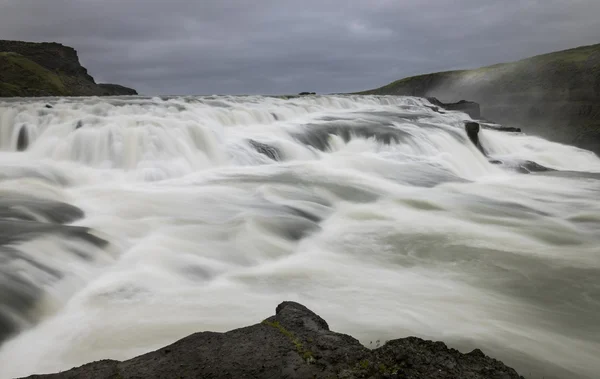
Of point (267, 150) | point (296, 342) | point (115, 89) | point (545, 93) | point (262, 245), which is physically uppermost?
point (115, 89)

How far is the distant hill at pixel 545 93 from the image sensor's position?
3709 cm

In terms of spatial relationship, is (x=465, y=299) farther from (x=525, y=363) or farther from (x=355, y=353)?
(x=355, y=353)

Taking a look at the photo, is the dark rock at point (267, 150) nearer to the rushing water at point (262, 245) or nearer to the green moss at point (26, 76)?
the rushing water at point (262, 245)

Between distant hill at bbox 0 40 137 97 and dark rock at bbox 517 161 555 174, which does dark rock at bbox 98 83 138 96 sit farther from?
dark rock at bbox 517 161 555 174

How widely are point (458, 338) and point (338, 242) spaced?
3066 millimetres

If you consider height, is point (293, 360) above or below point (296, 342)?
below

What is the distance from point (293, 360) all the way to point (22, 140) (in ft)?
39.4

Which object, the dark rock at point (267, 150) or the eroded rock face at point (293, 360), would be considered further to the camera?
the dark rock at point (267, 150)

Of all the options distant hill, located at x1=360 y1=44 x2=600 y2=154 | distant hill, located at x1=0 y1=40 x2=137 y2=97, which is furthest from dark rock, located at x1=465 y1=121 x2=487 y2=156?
distant hill, located at x1=0 y1=40 x2=137 y2=97

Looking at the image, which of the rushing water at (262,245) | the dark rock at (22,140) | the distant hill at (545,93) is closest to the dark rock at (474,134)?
the rushing water at (262,245)

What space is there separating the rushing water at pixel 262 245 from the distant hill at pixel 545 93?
69.1 ft

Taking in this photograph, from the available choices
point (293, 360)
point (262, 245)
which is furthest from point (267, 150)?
point (293, 360)

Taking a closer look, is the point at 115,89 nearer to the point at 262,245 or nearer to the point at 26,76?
the point at 26,76

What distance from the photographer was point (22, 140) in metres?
11.7
